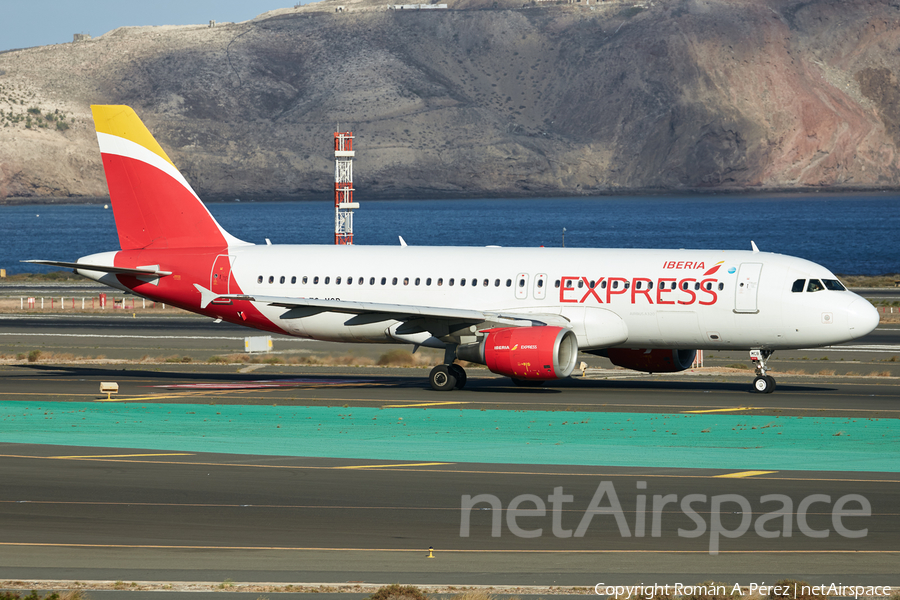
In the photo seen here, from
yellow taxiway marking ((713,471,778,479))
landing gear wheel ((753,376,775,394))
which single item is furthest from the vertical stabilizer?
yellow taxiway marking ((713,471,778,479))

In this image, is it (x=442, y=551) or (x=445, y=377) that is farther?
(x=445, y=377)

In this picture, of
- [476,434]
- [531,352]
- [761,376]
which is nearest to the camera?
[476,434]

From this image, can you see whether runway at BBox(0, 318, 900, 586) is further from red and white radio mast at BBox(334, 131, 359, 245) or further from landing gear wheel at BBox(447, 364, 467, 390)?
red and white radio mast at BBox(334, 131, 359, 245)

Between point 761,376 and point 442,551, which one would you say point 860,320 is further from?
point 442,551

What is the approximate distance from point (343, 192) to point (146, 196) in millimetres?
59072

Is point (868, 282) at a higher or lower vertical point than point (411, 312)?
higher

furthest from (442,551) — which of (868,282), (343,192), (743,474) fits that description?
(868,282)

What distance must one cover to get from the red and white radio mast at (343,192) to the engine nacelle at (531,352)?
62486 mm

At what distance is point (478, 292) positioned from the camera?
119ft

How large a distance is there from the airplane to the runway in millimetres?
1572

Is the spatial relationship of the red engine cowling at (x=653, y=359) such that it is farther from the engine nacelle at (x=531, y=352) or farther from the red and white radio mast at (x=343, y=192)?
the red and white radio mast at (x=343, y=192)

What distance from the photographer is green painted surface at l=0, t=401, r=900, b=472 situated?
24.3 metres

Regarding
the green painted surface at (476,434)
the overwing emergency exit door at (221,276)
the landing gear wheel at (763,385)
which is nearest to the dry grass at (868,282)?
the landing gear wheel at (763,385)

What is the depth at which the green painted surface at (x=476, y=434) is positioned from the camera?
2434 cm
